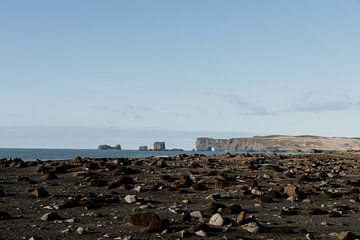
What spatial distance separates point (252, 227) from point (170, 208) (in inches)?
164

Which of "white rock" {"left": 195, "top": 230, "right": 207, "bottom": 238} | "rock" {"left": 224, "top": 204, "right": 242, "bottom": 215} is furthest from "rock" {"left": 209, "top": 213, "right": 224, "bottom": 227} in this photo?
"rock" {"left": 224, "top": 204, "right": 242, "bottom": 215}

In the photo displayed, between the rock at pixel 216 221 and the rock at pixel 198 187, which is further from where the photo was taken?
the rock at pixel 198 187

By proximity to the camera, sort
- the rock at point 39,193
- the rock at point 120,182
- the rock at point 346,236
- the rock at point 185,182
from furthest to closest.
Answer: the rock at point 185,182, the rock at point 120,182, the rock at point 39,193, the rock at point 346,236

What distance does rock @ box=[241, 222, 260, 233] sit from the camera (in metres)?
12.9

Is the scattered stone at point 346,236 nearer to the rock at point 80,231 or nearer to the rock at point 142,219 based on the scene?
the rock at point 142,219

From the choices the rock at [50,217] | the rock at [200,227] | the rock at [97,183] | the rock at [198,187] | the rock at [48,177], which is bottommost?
the rock at [200,227]

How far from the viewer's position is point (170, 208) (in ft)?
54.3

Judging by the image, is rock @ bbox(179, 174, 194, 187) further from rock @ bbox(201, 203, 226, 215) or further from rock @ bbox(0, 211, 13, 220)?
rock @ bbox(0, 211, 13, 220)

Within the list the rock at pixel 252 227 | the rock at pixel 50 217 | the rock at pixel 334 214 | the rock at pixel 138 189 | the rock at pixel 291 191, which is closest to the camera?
the rock at pixel 252 227

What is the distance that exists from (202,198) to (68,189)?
19.6 feet

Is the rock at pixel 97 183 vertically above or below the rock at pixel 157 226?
above

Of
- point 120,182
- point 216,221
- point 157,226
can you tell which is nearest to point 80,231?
point 157,226

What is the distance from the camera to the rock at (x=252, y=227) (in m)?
12.9

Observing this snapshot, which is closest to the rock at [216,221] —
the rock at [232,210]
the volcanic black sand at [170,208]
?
the volcanic black sand at [170,208]
